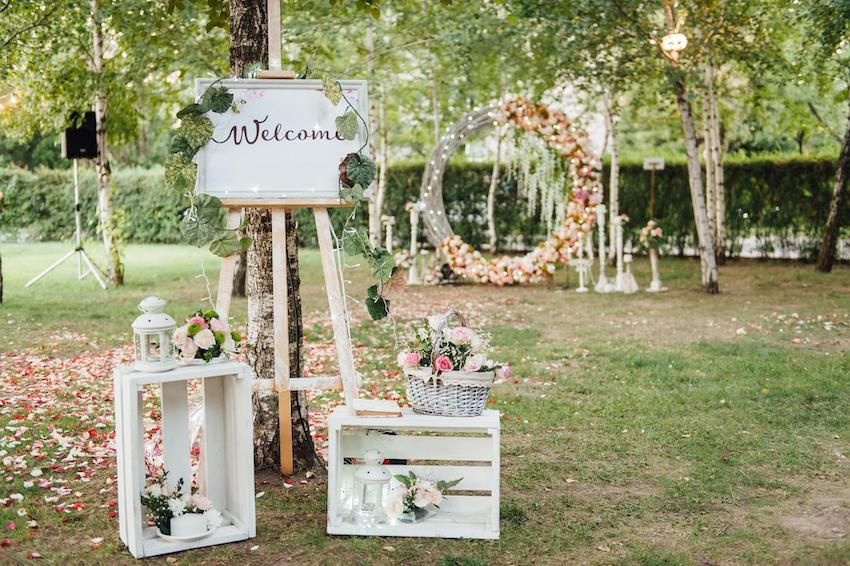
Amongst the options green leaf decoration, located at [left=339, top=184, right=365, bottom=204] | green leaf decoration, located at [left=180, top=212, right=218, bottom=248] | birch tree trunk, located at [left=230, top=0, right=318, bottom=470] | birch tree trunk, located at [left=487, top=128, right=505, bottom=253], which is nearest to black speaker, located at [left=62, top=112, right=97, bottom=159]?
birch tree trunk, located at [left=487, top=128, right=505, bottom=253]

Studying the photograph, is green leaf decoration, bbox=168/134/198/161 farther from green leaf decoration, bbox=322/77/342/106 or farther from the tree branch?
the tree branch

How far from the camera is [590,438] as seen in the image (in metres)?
5.50

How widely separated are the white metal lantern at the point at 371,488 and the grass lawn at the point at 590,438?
175 millimetres

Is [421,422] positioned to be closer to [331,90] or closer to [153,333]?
[153,333]

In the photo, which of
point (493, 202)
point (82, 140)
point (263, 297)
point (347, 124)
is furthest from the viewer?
point (493, 202)

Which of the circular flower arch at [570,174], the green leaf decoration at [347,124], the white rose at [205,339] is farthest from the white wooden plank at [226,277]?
the circular flower arch at [570,174]

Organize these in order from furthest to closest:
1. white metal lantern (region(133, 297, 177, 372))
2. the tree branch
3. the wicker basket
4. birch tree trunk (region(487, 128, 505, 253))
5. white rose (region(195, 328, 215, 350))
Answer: birch tree trunk (region(487, 128, 505, 253)) → the tree branch → the wicker basket → white rose (region(195, 328, 215, 350)) → white metal lantern (region(133, 297, 177, 372))

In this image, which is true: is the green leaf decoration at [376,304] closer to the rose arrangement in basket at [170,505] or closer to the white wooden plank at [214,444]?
the white wooden plank at [214,444]

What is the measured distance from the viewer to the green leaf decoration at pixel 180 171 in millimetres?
3988

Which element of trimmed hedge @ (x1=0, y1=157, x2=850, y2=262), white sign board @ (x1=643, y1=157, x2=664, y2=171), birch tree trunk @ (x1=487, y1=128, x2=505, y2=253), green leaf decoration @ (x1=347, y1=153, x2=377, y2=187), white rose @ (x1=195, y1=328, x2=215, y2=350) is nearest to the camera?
white rose @ (x1=195, y1=328, x2=215, y2=350)

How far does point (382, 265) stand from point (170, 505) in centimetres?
140

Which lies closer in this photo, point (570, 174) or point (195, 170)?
point (195, 170)

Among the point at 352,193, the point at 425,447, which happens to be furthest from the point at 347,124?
the point at 425,447

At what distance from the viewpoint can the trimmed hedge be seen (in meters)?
16.3
